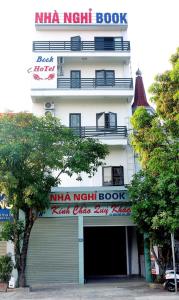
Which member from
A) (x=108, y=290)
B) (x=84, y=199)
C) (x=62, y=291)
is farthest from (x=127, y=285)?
(x=84, y=199)

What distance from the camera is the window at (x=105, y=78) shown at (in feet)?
97.2

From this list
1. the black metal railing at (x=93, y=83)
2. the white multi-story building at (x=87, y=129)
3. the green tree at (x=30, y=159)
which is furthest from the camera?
the black metal railing at (x=93, y=83)

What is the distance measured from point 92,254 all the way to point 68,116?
10179mm

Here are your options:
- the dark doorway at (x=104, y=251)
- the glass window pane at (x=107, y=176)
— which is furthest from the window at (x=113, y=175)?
the dark doorway at (x=104, y=251)

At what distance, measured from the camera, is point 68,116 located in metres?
29.0

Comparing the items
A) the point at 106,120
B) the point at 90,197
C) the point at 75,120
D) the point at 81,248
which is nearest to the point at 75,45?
the point at 75,120

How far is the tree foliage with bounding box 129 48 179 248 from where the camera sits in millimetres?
17453

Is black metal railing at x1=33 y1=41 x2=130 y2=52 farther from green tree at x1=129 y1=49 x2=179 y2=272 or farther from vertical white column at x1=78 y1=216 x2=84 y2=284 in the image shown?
vertical white column at x1=78 y1=216 x2=84 y2=284

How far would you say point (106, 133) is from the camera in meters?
27.7

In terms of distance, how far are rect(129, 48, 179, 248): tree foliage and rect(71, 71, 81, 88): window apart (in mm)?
10220

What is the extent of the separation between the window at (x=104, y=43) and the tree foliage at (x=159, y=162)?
11.7 metres

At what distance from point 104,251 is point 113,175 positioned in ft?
17.6

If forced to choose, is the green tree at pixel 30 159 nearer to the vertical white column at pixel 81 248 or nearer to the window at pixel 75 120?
the vertical white column at pixel 81 248

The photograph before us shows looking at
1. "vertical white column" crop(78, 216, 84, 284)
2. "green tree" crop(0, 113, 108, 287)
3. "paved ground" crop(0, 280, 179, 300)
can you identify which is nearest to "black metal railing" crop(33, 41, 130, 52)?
"green tree" crop(0, 113, 108, 287)
